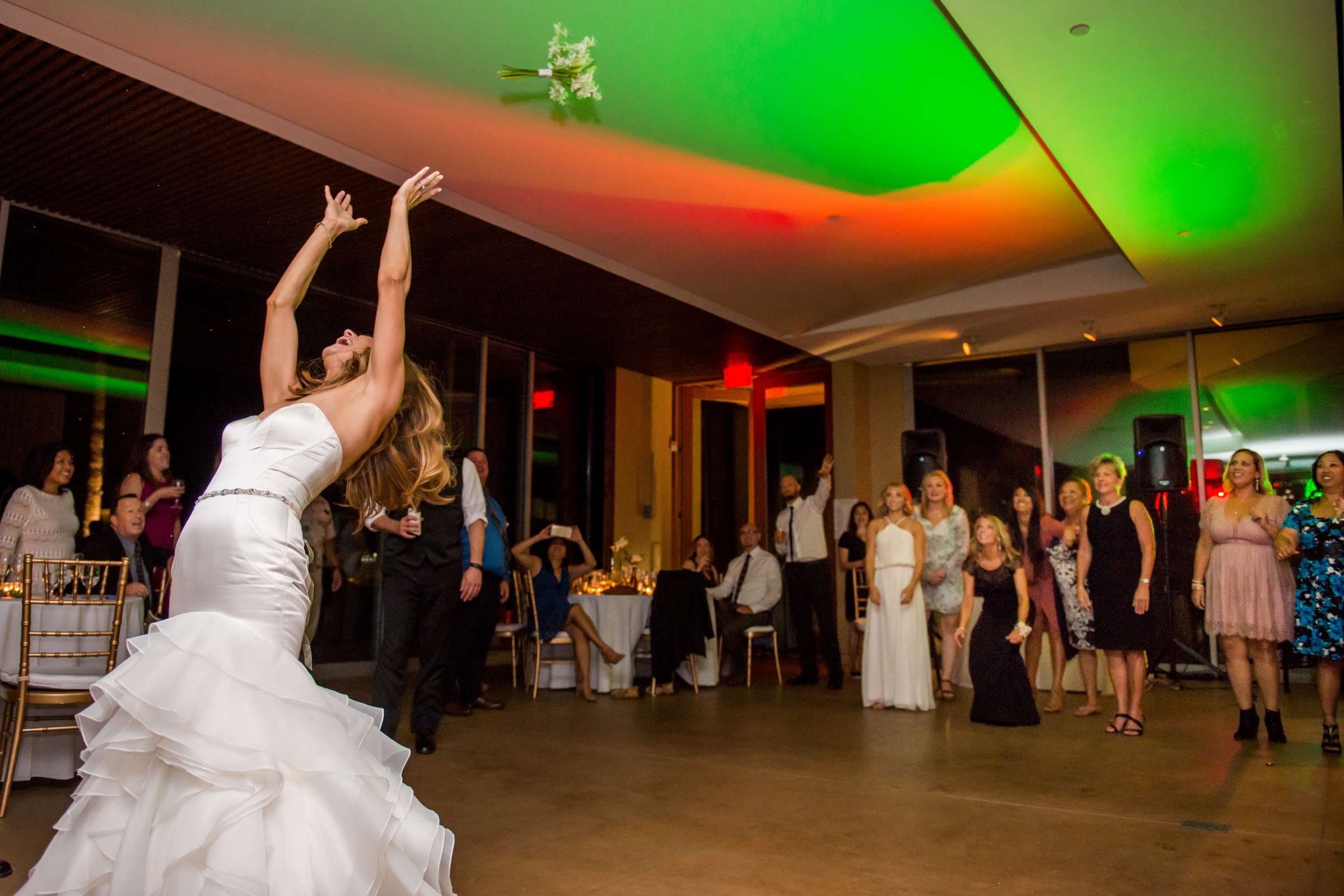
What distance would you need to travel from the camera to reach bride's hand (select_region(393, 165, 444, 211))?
1.76m

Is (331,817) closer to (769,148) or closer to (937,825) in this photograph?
(937,825)

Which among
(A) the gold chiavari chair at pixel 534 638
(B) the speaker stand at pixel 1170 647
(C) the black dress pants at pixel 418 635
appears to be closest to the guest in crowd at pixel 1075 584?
(B) the speaker stand at pixel 1170 647

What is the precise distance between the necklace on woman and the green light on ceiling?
2.15 m

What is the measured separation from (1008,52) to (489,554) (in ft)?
12.8

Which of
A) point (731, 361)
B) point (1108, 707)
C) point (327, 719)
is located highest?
point (731, 361)

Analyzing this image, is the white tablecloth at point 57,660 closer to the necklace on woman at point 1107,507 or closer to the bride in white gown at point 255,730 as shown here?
the bride in white gown at point 255,730

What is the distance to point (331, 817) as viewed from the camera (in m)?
1.47

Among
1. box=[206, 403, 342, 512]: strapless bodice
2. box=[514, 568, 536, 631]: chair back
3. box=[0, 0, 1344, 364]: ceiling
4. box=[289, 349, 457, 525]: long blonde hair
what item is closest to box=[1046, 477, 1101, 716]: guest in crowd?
box=[0, 0, 1344, 364]: ceiling

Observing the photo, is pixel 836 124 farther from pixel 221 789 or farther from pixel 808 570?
pixel 221 789

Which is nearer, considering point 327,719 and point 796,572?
point 327,719

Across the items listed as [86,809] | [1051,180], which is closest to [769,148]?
[1051,180]

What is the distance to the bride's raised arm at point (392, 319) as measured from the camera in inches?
65.3

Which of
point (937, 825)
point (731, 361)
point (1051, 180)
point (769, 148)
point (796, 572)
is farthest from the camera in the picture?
point (731, 361)

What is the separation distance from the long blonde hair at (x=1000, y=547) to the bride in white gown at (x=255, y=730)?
14.9 feet
